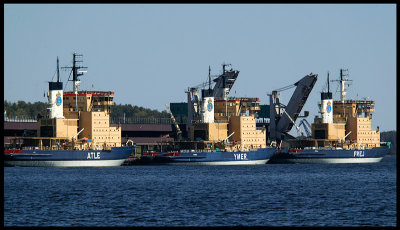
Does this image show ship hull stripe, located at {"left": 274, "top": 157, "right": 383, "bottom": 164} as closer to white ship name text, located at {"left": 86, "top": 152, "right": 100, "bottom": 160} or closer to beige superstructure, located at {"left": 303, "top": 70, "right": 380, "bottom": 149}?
beige superstructure, located at {"left": 303, "top": 70, "right": 380, "bottom": 149}

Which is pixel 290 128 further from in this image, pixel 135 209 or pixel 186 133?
pixel 135 209

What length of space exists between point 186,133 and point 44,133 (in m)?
30.3

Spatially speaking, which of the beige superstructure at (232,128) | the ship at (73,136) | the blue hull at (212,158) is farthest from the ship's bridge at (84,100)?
the beige superstructure at (232,128)

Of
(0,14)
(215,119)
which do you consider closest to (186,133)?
(215,119)

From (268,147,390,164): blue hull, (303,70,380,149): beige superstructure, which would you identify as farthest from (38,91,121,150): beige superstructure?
(303,70,380,149): beige superstructure

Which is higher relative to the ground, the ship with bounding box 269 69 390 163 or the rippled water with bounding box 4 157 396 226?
the ship with bounding box 269 69 390 163

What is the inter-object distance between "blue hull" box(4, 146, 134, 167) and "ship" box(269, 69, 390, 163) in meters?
24.3

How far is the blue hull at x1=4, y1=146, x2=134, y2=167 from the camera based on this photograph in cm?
8388

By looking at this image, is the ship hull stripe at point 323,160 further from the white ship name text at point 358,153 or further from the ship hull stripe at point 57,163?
the ship hull stripe at point 57,163

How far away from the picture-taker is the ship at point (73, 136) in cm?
8475

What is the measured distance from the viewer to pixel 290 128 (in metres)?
111

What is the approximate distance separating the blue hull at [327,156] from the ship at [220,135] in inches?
98.5

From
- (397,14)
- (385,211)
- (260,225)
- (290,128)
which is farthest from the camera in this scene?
(290,128)

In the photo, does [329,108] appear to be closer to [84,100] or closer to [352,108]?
[352,108]
